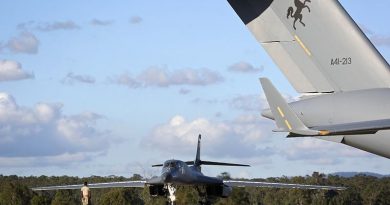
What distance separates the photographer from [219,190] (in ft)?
179

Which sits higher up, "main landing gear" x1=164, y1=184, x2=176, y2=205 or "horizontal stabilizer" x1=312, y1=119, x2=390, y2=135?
"main landing gear" x1=164, y1=184, x2=176, y2=205

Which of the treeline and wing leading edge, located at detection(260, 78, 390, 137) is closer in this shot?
wing leading edge, located at detection(260, 78, 390, 137)

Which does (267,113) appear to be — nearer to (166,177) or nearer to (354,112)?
(354,112)

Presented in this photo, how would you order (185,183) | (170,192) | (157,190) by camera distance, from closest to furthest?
(170,192)
(185,183)
(157,190)

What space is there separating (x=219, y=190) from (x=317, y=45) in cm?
4153

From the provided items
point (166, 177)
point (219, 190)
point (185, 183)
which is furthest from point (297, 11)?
point (219, 190)

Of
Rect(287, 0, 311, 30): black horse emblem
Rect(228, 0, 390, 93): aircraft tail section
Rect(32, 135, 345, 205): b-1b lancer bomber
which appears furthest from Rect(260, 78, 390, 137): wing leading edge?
Rect(32, 135, 345, 205): b-1b lancer bomber

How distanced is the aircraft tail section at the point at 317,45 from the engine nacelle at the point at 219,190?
133 feet

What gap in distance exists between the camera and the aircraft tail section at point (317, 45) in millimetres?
13297

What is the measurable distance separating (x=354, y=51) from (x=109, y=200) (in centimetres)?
8752

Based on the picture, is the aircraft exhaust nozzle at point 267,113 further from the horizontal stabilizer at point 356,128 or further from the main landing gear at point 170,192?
the main landing gear at point 170,192

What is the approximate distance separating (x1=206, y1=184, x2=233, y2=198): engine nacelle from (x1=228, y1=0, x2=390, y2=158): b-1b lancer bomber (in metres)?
40.5

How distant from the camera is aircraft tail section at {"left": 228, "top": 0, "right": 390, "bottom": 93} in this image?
13.3m

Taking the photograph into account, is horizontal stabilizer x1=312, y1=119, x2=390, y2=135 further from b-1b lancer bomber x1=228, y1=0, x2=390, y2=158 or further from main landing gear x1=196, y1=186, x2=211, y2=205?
main landing gear x1=196, y1=186, x2=211, y2=205
